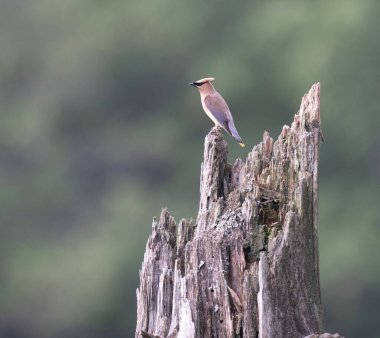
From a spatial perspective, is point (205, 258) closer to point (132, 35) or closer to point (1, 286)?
point (1, 286)

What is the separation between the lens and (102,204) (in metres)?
27.6

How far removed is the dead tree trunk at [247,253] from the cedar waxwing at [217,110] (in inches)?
94.4

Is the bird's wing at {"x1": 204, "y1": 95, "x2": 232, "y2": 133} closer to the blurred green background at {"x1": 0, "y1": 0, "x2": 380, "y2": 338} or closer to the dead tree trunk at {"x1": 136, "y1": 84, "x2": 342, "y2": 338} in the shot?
the dead tree trunk at {"x1": 136, "y1": 84, "x2": 342, "y2": 338}

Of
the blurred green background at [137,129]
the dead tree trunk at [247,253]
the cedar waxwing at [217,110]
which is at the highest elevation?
the blurred green background at [137,129]

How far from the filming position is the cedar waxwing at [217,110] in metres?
10.6

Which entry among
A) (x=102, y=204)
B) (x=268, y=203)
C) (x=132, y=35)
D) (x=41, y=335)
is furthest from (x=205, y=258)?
(x=132, y=35)

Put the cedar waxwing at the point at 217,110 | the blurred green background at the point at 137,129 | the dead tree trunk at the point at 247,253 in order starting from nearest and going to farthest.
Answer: the dead tree trunk at the point at 247,253, the cedar waxwing at the point at 217,110, the blurred green background at the point at 137,129

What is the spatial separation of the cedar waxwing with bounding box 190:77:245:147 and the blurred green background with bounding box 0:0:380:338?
36.6 ft

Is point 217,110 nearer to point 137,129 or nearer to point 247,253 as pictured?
point 247,253

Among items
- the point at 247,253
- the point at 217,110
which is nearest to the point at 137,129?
the point at 217,110

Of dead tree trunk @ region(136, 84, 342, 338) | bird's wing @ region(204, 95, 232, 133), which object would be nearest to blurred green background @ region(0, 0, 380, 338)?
bird's wing @ region(204, 95, 232, 133)

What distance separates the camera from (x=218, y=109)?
11.0 m

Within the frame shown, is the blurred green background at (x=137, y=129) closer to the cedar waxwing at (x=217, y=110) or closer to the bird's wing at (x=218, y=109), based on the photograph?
the cedar waxwing at (x=217, y=110)

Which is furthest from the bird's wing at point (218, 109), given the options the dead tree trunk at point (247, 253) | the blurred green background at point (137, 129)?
the blurred green background at point (137, 129)
